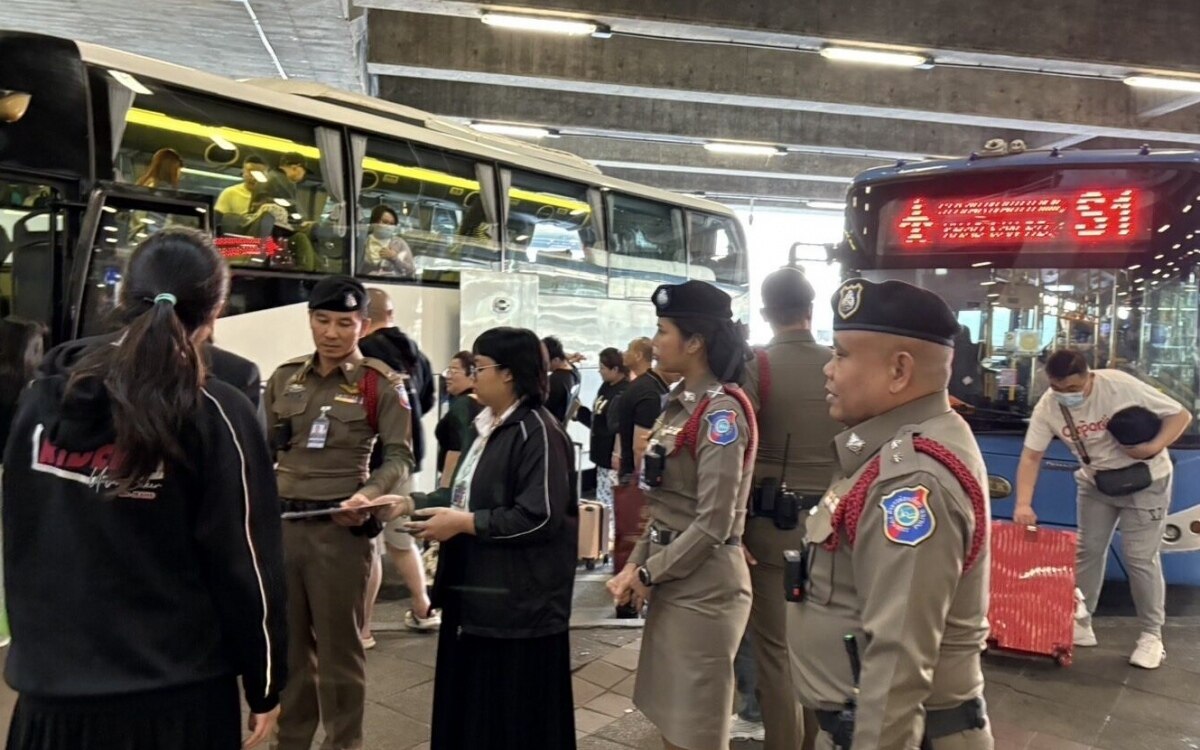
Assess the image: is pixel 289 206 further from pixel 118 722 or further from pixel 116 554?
pixel 118 722

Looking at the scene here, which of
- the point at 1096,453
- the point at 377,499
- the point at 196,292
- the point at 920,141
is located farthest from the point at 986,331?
the point at 920,141

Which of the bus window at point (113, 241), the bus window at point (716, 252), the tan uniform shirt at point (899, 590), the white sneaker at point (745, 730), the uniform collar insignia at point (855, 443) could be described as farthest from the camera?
the bus window at point (716, 252)

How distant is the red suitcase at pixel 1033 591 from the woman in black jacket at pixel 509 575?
3.29 meters

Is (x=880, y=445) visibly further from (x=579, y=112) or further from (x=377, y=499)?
(x=579, y=112)

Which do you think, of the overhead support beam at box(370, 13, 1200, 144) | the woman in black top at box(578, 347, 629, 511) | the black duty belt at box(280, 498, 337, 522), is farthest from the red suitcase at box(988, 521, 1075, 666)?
the overhead support beam at box(370, 13, 1200, 144)

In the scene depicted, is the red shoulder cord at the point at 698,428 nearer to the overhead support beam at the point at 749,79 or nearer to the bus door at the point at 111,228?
the bus door at the point at 111,228

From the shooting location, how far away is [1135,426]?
4.85 metres

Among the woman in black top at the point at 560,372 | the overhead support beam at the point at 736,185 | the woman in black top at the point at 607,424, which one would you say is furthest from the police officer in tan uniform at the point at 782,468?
the overhead support beam at the point at 736,185

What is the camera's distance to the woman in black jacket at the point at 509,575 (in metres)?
2.76

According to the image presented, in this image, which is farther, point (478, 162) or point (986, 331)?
point (478, 162)

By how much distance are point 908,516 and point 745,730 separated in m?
2.70

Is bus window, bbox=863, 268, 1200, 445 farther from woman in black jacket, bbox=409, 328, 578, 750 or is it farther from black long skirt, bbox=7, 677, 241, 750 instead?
black long skirt, bbox=7, 677, 241, 750

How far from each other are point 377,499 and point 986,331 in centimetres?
446

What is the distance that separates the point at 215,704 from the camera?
1857 mm
